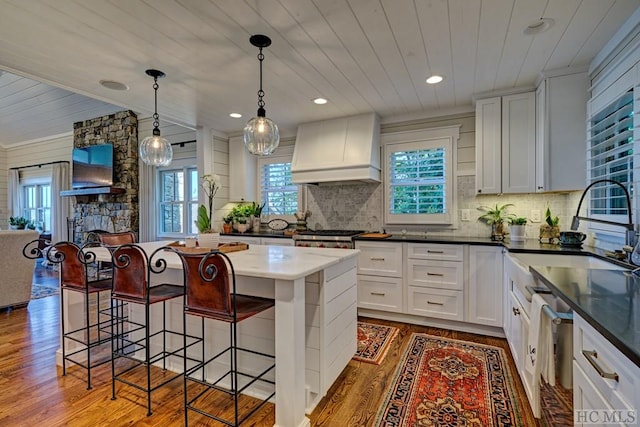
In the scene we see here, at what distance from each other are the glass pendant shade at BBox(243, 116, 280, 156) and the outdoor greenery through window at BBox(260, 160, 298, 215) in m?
2.31

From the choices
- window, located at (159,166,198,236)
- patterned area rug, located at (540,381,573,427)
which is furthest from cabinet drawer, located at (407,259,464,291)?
window, located at (159,166,198,236)

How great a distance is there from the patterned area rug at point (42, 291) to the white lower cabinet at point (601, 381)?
5.81 meters

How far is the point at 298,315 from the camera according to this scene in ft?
5.38

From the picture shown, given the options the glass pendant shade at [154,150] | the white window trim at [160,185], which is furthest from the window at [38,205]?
the glass pendant shade at [154,150]

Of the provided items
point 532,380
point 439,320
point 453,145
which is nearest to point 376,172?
point 453,145

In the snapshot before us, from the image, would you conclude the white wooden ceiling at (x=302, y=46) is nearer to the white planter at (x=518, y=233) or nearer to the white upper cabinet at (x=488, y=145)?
the white upper cabinet at (x=488, y=145)

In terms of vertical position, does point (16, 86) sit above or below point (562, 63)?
above

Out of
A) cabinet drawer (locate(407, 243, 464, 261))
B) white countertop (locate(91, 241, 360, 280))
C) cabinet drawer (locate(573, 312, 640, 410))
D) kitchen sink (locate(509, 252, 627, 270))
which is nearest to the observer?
cabinet drawer (locate(573, 312, 640, 410))

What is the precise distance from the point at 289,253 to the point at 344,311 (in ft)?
1.88

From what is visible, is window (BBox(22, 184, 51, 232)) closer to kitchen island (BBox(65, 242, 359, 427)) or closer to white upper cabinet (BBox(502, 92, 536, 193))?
kitchen island (BBox(65, 242, 359, 427))

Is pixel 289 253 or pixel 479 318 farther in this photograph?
pixel 479 318

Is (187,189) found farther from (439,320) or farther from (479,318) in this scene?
(479,318)

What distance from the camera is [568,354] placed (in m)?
1.23

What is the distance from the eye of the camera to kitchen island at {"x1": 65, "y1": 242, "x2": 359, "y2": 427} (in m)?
1.62
